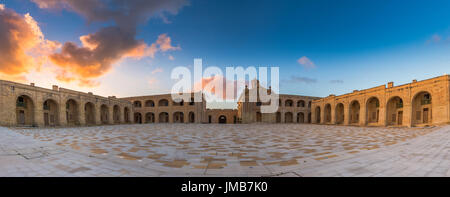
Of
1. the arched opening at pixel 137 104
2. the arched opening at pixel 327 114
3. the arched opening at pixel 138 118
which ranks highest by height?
the arched opening at pixel 137 104

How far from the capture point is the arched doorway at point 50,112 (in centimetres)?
2238

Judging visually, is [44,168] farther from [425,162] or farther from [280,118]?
[280,118]

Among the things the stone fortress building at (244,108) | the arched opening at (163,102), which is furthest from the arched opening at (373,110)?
the arched opening at (163,102)

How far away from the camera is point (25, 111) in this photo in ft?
67.5

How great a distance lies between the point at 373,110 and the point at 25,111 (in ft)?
165

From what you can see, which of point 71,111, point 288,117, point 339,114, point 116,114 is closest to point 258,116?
point 288,117

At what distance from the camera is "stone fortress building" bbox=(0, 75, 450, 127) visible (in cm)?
1736

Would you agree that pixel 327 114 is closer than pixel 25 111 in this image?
No

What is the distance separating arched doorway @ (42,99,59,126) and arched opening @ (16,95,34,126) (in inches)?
81.8

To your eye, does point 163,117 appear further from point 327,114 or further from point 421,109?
point 421,109

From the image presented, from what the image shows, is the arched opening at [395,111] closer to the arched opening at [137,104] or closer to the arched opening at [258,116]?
the arched opening at [258,116]
